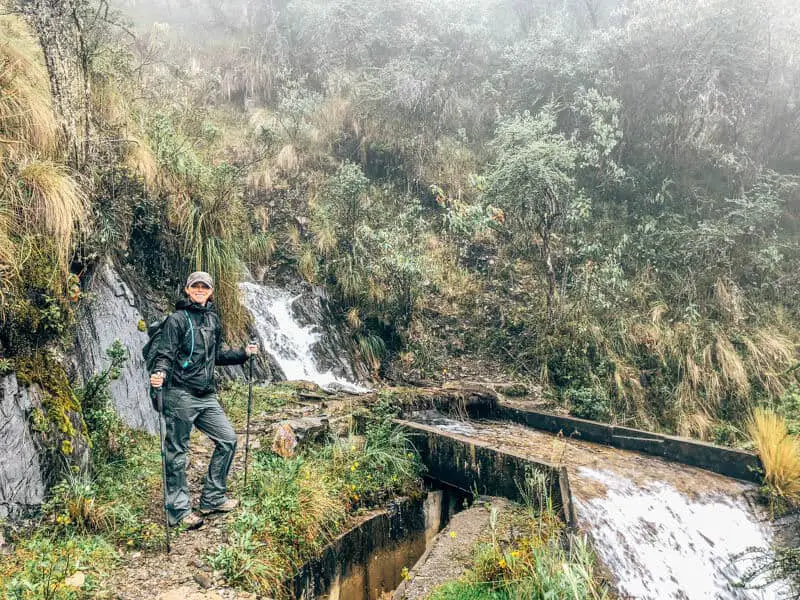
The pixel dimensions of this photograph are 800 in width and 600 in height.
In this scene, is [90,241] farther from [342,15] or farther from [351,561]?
[342,15]

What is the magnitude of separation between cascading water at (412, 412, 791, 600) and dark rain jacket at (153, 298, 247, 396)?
11.1 feet

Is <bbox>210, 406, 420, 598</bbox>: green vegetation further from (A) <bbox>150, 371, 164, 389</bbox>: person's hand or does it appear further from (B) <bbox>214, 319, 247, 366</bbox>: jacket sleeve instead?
(A) <bbox>150, 371, 164, 389</bbox>: person's hand

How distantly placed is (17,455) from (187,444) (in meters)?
1.06

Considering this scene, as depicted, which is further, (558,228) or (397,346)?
(558,228)

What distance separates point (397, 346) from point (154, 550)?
21.2 ft

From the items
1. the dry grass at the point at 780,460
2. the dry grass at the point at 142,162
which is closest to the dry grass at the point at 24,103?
the dry grass at the point at 142,162

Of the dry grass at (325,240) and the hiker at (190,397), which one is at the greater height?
the dry grass at (325,240)

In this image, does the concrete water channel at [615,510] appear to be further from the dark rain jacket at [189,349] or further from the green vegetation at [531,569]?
the dark rain jacket at [189,349]

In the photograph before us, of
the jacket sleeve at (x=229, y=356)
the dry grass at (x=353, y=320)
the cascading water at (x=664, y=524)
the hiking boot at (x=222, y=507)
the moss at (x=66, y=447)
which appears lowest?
the cascading water at (x=664, y=524)

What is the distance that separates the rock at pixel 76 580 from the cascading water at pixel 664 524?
11.9 ft

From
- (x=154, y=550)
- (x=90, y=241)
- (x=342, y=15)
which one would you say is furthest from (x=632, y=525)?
(x=342, y=15)

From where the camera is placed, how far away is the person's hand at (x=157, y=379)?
3578 millimetres

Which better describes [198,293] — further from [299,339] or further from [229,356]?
[299,339]

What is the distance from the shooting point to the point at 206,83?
13.4 m
